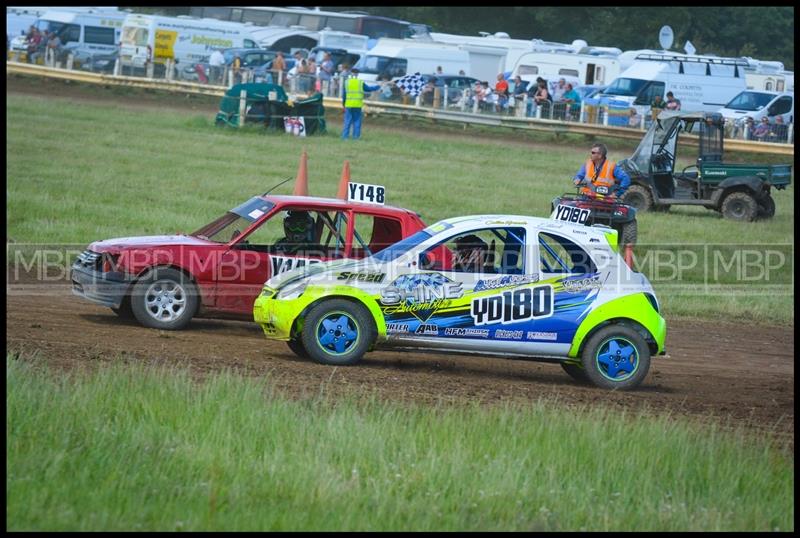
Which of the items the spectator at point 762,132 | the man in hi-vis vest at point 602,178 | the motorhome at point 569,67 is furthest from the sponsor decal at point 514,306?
the motorhome at point 569,67

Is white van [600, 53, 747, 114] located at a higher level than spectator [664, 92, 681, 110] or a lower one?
higher

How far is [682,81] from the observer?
40938mm

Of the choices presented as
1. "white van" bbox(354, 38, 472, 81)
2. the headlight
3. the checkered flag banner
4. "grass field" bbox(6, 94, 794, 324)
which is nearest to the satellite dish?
"white van" bbox(354, 38, 472, 81)

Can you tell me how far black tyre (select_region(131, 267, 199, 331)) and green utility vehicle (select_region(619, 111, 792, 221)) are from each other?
1456cm

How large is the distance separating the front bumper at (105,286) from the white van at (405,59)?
3223 cm

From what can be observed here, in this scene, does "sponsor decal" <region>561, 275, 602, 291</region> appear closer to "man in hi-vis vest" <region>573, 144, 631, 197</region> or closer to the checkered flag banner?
"man in hi-vis vest" <region>573, 144, 631, 197</region>

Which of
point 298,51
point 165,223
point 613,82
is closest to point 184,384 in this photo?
point 165,223

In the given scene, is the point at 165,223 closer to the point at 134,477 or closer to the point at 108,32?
the point at 134,477

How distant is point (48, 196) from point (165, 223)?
117 inches

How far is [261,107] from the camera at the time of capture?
31.9m

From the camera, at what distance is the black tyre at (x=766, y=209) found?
24.4m

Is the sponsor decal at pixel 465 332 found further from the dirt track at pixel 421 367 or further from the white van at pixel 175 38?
the white van at pixel 175 38

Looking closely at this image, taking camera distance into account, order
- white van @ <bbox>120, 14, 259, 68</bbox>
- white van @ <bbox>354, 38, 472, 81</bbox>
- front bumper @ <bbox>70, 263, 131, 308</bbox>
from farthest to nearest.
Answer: white van @ <bbox>120, 14, 259, 68</bbox>
white van @ <bbox>354, 38, 472, 81</bbox>
front bumper @ <bbox>70, 263, 131, 308</bbox>

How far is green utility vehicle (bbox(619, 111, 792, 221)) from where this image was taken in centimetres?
2384
